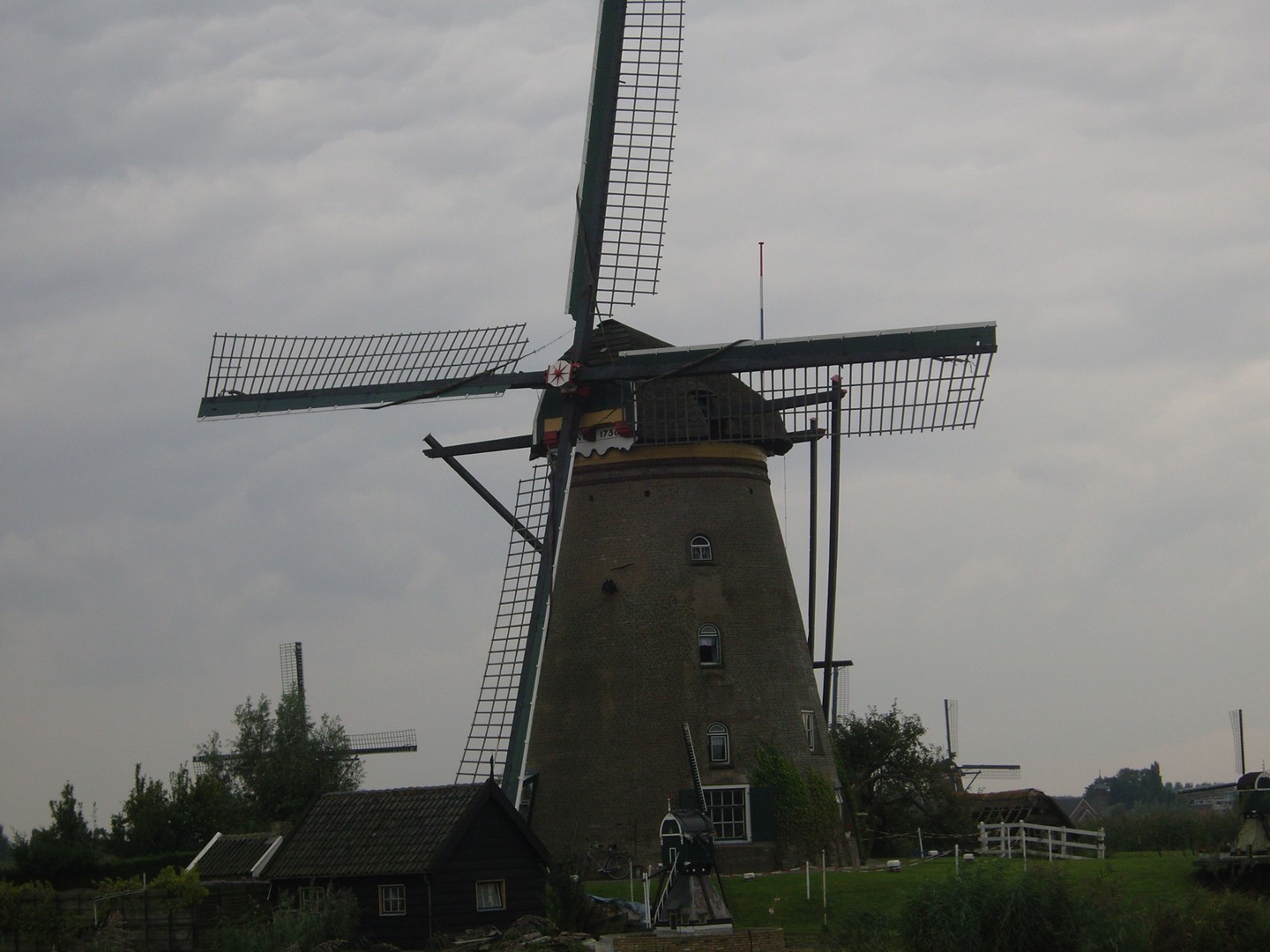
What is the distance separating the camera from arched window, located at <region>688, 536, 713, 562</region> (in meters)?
31.0

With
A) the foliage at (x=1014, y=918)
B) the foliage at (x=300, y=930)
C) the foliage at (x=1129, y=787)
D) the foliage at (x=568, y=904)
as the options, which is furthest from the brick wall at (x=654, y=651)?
the foliage at (x=1129, y=787)

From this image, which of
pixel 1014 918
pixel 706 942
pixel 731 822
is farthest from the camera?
pixel 731 822

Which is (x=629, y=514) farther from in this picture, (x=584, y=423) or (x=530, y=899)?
(x=530, y=899)

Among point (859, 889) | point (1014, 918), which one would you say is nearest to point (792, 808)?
point (859, 889)

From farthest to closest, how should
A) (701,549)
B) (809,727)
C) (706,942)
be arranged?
(809,727) < (701,549) < (706,942)

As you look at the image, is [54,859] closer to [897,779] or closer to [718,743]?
[718,743]

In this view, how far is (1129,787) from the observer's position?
135 meters

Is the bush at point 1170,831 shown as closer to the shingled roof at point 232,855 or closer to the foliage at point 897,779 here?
the foliage at point 897,779

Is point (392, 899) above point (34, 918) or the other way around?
above

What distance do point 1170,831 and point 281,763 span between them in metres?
21.0

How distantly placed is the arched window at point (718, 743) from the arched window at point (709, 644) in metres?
1.13

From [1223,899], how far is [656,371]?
44.3ft

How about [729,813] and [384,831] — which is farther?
[729,813]

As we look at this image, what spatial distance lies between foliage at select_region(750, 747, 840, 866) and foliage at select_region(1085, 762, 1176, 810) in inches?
4126
